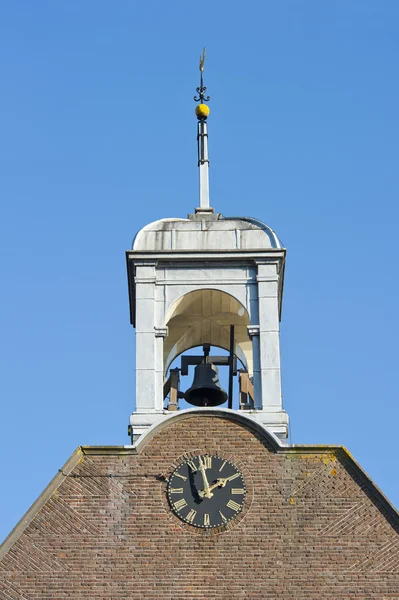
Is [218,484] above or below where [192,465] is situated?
below

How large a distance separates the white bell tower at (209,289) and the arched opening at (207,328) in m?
0.06

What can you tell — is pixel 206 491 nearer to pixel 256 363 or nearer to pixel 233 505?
pixel 233 505

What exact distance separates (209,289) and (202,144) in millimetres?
4774

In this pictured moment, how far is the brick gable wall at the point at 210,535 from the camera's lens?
30.8 metres

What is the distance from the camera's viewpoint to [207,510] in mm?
31938

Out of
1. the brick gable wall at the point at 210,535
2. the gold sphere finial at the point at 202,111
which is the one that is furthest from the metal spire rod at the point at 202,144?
the brick gable wall at the point at 210,535

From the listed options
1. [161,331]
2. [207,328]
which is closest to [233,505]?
[161,331]

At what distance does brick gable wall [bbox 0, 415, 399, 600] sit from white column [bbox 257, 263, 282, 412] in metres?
1.45

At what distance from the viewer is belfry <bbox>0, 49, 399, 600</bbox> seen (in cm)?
3089

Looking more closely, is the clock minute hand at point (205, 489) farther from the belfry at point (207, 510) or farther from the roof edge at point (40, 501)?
the roof edge at point (40, 501)

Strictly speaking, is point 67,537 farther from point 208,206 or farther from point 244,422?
point 208,206

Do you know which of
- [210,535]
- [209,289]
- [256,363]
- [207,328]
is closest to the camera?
[210,535]

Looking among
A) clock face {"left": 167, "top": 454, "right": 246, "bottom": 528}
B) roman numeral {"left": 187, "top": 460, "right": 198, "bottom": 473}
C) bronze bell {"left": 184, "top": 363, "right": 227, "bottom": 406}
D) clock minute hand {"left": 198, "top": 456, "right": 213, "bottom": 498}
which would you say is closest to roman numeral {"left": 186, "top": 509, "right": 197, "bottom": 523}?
clock face {"left": 167, "top": 454, "right": 246, "bottom": 528}

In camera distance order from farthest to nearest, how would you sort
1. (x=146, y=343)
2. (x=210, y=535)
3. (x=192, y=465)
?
(x=146, y=343), (x=192, y=465), (x=210, y=535)
